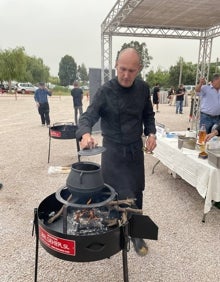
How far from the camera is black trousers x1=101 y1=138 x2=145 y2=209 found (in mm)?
2264

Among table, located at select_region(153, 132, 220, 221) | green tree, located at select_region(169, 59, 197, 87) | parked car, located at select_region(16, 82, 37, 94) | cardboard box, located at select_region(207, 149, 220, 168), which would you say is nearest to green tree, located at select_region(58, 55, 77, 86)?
green tree, located at select_region(169, 59, 197, 87)

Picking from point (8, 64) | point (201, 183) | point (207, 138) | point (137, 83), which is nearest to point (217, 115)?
point (207, 138)

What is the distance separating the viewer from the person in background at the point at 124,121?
79.8 inches

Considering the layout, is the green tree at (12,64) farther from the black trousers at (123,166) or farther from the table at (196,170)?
the black trousers at (123,166)

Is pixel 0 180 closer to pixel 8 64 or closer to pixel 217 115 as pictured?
pixel 217 115

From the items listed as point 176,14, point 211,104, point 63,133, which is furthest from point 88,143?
point 176,14

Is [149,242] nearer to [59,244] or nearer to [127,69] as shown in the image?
[59,244]

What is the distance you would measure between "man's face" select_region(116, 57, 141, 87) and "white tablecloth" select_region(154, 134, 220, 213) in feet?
4.86

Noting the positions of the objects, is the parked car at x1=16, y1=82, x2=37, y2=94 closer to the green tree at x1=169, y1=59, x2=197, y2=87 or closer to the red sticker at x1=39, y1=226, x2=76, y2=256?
the green tree at x1=169, y1=59, x2=197, y2=87

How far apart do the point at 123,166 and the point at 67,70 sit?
9303 centimetres

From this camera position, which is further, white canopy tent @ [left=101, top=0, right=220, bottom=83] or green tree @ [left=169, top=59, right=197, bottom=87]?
green tree @ [left=169, top=59, right=197, bottom=87]

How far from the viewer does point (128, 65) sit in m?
1.96

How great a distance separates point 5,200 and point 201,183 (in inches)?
109

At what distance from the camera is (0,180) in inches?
179
